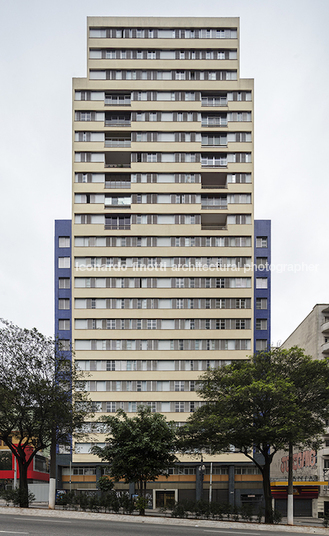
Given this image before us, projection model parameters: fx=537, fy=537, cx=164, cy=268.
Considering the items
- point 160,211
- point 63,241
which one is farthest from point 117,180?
point 63,241

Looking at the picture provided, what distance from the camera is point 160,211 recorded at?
7406 cm

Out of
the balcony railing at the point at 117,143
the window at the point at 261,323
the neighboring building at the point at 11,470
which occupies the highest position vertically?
the balcony railing at the point at 117,143

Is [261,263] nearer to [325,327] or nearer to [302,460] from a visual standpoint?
[325,327]

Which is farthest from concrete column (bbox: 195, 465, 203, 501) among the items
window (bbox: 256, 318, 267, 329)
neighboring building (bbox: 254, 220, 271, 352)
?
window (bbox: 256, 318, 267, 329)

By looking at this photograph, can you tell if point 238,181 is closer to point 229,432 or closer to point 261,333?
point 261,333

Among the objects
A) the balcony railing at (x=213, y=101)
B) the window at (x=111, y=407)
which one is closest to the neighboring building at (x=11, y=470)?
the window at (x=111, y=407)

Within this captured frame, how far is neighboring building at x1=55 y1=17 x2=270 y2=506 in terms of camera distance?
69.4 meters

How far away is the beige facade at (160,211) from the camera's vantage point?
2763 inches

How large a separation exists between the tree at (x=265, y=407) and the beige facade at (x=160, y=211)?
2818 centimetres

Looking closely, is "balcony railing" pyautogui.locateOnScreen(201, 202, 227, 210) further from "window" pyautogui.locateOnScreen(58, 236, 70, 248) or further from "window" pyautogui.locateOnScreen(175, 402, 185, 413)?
"window" pyautogui.locateOnScreen(175, 402, 185, 413)

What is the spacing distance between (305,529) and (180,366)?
3775 centimetres

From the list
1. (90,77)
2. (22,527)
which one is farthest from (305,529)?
(90,77)

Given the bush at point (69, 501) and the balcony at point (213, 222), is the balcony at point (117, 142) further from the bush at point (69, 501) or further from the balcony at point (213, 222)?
the bush at point (69, 501)

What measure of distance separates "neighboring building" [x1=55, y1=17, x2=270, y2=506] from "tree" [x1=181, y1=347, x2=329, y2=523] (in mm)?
28106
